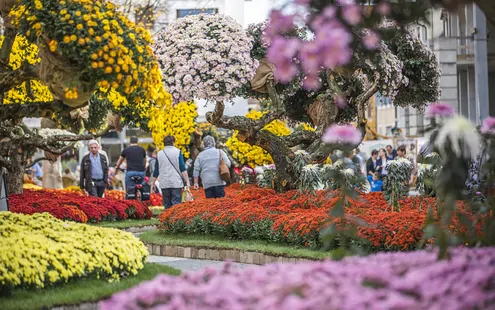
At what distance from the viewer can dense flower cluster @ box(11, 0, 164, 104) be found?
7672 mm

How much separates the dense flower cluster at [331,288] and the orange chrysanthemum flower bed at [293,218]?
4.90 metres

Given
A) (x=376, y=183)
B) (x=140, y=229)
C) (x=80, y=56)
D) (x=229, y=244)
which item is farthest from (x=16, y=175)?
(x=80, y=56)

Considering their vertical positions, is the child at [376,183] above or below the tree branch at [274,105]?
below

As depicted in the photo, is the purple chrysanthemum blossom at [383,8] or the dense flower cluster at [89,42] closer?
the purple chrysanthemum blossom at [383,8]

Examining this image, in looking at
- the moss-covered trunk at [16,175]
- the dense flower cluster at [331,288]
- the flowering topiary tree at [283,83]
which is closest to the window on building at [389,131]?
the flowering topiary tree at [283,83]

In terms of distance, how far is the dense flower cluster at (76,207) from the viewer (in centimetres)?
1495

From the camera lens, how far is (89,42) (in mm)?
7652

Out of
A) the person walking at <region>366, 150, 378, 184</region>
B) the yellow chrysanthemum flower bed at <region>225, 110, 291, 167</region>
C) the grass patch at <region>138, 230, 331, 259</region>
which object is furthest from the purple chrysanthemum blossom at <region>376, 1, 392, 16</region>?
the yellow chrysanthemum flower bed at <region>225, 110, 291, 167</region>

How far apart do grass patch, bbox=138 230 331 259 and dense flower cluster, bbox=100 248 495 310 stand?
5.07 metres

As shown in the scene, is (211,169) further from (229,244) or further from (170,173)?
(229,244)

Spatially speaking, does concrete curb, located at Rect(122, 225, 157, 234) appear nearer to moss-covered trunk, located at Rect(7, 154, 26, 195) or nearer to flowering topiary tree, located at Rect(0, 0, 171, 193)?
moss-covered trunk, located at Rect(7, 154, 26, 195)

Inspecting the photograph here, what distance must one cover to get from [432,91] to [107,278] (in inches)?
441

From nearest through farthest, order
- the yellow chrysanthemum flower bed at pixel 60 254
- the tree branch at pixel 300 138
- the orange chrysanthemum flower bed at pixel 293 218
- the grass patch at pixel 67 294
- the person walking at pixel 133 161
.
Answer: the grass patch at pixel 67 294, the yellow chrysanthemum flower bed at pixel 60 254, the orange chrysanthemum flower bed at pixel 293 218, the tree branch at pixel 300 138, the person walking at pixel 133 161

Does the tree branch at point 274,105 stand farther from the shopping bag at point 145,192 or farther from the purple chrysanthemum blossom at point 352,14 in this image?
the purple chrysanthemum blossom at point 352,14
